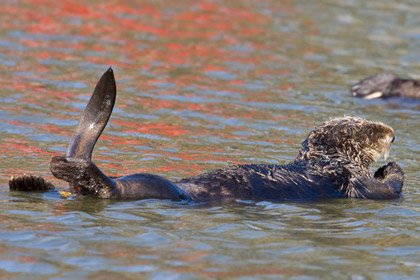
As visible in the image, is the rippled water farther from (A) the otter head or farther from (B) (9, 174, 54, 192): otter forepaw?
(A) the otter head

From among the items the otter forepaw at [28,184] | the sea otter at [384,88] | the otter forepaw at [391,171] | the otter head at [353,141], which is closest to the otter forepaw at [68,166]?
the otter forepaw at [28,184]

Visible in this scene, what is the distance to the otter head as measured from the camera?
6.35m

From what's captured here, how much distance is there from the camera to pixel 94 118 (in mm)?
5020

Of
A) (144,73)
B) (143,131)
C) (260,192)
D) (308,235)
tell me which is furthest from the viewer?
(144,73)

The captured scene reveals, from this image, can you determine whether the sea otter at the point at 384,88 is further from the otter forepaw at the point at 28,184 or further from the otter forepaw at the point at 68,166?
the otter forepaw at the point at 68,166

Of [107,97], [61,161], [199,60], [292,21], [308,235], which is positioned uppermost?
[292,21]

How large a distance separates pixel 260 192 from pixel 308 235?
922 mm

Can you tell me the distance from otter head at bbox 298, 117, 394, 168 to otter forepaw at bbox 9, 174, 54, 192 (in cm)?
224

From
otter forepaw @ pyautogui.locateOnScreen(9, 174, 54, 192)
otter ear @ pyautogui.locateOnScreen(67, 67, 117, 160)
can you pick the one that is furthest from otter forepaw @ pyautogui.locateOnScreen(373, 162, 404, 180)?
otter forepaw @ pyautogui.locateOnScreen(9, 174, 54, 192)

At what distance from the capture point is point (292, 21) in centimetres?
1703

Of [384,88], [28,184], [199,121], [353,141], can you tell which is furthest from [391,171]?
[384,88]

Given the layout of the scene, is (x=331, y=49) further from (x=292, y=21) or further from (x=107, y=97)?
(x=107, y=97)

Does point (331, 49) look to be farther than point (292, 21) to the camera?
No

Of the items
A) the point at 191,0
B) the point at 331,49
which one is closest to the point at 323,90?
the point at 331,49
